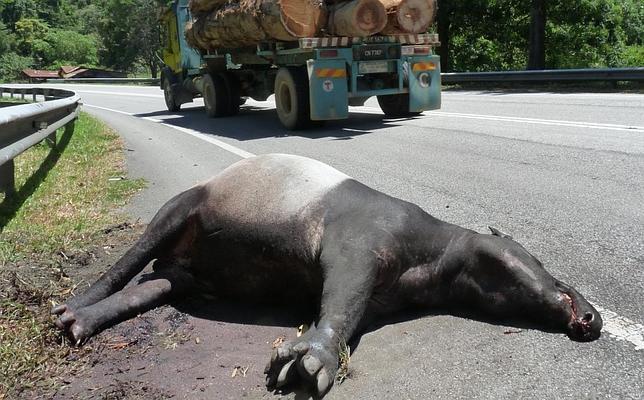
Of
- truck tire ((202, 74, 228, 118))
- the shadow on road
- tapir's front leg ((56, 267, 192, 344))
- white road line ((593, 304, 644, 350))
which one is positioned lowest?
white road line ((593, 304, 644, 350))

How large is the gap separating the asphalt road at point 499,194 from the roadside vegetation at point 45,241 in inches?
18.4

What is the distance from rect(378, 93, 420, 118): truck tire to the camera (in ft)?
42.2

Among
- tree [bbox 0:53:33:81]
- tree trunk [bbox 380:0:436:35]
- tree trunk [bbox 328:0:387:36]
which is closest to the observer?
tree trunk [bbox 328:0:387:36]

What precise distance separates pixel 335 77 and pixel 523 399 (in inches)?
367

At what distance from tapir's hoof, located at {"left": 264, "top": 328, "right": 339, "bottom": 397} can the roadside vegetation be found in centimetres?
102

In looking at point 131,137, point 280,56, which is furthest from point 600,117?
point 131,137

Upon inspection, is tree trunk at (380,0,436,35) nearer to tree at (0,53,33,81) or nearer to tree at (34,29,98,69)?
tree at (0,53,33,81)

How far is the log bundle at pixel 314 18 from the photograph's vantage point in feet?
36.2

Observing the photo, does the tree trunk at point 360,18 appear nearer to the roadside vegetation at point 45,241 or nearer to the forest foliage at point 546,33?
the roadside vegetation at point 45,241

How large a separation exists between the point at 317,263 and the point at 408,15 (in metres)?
9.58

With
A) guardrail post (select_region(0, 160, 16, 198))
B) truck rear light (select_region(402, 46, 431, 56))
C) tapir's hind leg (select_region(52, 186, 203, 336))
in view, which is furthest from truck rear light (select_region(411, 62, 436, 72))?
tapir's hind leg (select_region(52, 186, 203, 336))

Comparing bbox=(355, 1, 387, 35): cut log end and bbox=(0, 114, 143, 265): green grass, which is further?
bbox=(355, 1, 387, 35): cut log end

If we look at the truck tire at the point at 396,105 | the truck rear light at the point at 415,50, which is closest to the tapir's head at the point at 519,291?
the truck rear light at the point at 415,50

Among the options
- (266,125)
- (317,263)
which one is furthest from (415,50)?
(317,263)
